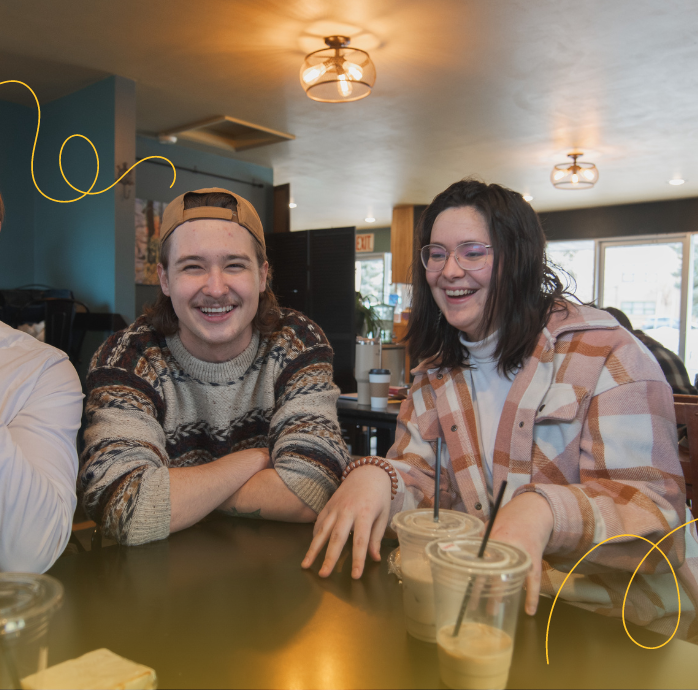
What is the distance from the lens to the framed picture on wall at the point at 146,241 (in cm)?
581

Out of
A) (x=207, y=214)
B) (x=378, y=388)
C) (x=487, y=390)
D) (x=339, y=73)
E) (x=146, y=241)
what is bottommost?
(x=378, y=388)

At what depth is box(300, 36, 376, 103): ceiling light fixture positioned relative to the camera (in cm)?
382

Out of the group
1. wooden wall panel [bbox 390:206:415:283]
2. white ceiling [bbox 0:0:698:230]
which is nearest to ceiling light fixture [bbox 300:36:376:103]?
white ceiling [bbox 0:0:698:230]

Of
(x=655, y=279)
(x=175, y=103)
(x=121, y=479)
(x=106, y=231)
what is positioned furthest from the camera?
(x=655, y=279)

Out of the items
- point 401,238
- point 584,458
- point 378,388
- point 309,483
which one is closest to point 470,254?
point 584,458

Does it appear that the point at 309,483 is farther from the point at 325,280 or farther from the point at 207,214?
the point at 325,280

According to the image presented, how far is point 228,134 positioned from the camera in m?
6.13

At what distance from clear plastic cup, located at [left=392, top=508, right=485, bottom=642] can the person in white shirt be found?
0.56 meters

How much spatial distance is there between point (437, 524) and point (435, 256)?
2.42 ft

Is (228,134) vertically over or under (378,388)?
over

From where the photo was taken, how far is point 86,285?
4.98m

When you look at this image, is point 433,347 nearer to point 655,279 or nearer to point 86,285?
point 86,285

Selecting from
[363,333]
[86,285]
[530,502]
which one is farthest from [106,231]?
[530,502]

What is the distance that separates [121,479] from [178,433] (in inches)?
13.3
